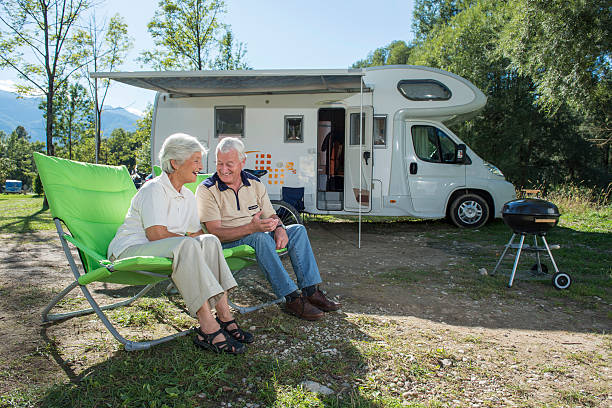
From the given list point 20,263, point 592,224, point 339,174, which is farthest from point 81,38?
point 592,224

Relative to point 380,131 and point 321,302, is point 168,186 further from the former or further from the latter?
point 380,131

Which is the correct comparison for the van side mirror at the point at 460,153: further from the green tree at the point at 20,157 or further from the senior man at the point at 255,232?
the green tree at the point at 20,157

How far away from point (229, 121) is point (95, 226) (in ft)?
14.9

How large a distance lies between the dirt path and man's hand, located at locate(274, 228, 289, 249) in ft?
1.72

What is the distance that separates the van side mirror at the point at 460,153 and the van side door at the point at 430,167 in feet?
0.18

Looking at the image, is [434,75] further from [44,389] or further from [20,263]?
[44,389]

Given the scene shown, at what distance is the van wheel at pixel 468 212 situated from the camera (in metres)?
7.54

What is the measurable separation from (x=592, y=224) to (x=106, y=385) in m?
8.41

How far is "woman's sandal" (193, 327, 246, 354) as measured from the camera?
2434mm

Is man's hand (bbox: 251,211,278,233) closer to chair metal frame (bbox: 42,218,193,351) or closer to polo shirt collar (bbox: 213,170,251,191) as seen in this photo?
polo shirt collar (bbox: 213,170,251,191)

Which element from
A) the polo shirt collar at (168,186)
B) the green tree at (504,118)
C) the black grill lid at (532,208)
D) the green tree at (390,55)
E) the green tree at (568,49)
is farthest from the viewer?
the green tree at (390,55)

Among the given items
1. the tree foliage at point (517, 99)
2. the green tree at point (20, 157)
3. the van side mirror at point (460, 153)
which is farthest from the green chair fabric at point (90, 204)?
the green tree at point (20, 157)

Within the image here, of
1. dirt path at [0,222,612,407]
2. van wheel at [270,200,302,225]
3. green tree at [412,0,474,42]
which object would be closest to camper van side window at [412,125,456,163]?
van wheel at [270,200,302,225]

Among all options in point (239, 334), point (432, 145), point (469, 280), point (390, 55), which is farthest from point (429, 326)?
point (390, 55)
